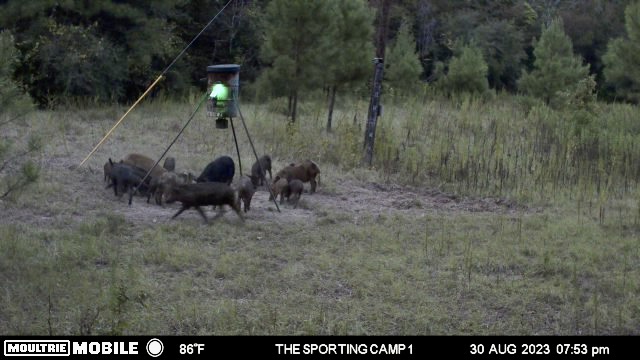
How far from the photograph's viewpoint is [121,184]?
1083 cm

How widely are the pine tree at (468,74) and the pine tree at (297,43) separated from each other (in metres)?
10.1

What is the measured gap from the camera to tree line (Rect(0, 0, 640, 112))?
54.3 ft

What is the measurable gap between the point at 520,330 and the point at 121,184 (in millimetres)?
5618

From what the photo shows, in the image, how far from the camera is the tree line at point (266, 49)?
54.3 ft

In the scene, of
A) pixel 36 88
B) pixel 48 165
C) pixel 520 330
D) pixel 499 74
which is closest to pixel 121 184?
pixel 48 165

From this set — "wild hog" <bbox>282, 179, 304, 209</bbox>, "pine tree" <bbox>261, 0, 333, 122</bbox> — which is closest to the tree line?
"pine tree" <bbox>261, 0, 333, 122</bbox>

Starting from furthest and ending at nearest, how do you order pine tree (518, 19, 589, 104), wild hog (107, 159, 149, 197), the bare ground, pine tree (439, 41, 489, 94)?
pine tree (439, 41, 489, 94), pine tree (518, 19, 589, 104), wild hog (107, 159, 149, 197), the bare ground

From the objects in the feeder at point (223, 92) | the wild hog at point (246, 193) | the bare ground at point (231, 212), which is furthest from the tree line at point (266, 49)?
the wild hog at point (246, 193)

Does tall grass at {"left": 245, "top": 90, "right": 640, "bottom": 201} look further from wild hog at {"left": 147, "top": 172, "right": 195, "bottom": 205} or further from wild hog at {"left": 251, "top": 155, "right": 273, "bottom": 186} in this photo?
wild hog at {"left": 147, "top": 172, "right": 195, "bottom": 205}

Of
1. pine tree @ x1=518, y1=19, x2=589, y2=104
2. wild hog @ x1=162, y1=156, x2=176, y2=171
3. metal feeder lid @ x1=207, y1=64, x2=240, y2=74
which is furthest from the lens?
pine tree @ x1=518, y1=19, x2=589, y2=104

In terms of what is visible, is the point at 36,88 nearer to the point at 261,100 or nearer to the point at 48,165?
the point at 261,100

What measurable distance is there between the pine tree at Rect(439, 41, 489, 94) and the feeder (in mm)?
16167
